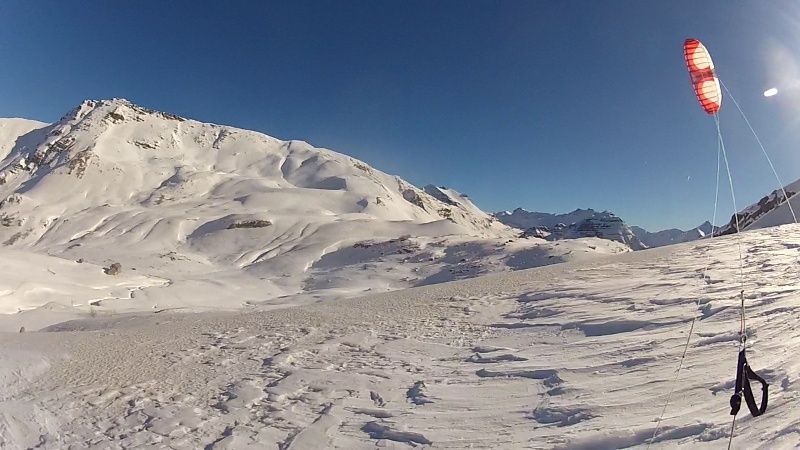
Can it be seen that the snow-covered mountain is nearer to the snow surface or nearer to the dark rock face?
the snow surface

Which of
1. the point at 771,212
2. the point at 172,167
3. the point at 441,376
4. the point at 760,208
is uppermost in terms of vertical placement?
the point at 172,167

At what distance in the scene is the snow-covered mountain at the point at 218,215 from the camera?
1490 inches

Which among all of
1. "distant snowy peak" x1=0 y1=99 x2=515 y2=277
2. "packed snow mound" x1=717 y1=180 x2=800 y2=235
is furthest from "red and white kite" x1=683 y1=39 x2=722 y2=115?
"distant snowy peak" x1=0 y1=99 x2=515 y2=277

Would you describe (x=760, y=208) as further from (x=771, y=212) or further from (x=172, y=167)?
(x=172, y=167)

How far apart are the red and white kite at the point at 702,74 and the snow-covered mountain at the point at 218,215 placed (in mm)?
19668

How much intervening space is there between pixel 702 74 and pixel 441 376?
8740 millimetres

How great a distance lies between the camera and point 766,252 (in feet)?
46.5

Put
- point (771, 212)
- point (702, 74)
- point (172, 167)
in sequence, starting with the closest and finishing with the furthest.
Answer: point (702, 74) < point (771, 212) < point (172, 167)

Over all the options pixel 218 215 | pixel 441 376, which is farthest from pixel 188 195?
pixel 441 376

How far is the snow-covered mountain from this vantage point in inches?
1490

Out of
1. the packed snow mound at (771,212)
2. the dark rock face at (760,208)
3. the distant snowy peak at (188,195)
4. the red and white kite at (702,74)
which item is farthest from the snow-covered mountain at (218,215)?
the dark rock face at (760,208)

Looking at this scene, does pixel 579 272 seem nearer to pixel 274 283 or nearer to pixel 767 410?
pixel 767 410

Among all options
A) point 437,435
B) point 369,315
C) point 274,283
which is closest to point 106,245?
point 274,283

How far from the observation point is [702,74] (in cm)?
1110
